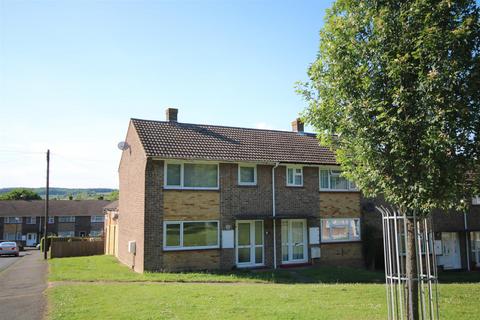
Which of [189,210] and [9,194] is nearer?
[189,210]

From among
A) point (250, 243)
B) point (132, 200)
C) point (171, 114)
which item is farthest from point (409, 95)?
point (171, 114)

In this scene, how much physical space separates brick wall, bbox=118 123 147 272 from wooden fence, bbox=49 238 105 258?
7775 millimetres

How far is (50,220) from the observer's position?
2758 inches

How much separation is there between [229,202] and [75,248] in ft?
55.5

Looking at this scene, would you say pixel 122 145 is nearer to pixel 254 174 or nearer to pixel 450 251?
pixel 254 174

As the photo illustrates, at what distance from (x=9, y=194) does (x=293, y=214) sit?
99165 mm

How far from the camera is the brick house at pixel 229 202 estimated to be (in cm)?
1845

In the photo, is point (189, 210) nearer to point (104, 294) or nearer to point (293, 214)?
point (293, 214)

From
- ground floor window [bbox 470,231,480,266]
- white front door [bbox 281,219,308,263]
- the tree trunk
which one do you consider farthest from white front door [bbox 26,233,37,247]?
the tree trunk

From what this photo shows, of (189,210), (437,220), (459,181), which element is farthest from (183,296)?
(437,220)

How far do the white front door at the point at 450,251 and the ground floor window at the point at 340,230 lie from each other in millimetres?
6812

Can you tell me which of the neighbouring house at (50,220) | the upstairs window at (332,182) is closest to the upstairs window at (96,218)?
the neighbouring house at (50,220)

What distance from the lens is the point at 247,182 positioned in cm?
2038

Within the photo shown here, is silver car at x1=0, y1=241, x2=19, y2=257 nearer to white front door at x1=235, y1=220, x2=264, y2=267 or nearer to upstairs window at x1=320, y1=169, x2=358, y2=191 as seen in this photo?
white front door at x1=235, y1=220, x2=264, y2=267
